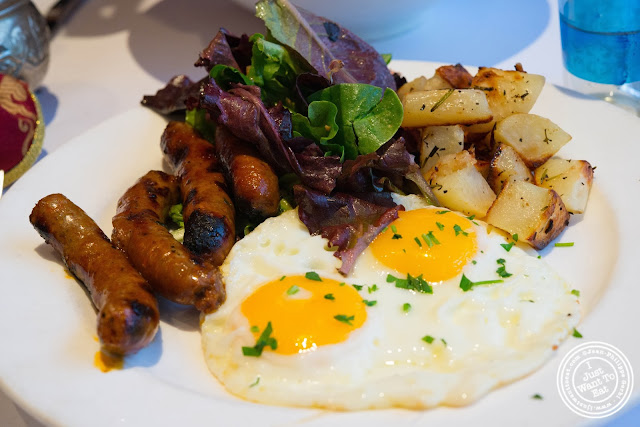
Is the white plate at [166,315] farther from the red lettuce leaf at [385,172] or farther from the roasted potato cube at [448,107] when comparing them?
the red lettuce leaf at [385,172]

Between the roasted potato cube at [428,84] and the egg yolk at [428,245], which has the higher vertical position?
the roasted potato cube at [428,84]

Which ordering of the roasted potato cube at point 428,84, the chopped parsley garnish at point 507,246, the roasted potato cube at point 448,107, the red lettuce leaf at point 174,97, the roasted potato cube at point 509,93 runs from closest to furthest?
1. the chopped parsley garnish at point 507,246
2. the roasted potato cube at point 448,107
3. the roasted potato cube at point 509,93
4. the roasted potato cube at point 428,84
5. the red lettuce leaf at point 174,97

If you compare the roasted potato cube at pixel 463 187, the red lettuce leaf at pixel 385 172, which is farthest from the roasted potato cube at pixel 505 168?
the red lettuce leaf at pixel 385 172

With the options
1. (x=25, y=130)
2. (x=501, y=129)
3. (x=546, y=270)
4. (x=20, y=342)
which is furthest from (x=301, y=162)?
(x=25, y=130)

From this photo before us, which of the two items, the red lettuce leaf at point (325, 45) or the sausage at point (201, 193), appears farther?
the red lettuce leaf at point (325, 45)

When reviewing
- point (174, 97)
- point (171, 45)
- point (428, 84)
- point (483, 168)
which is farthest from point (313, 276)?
point (171, 45)

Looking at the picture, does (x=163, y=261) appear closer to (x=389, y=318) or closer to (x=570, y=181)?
(x=389, y=318)
